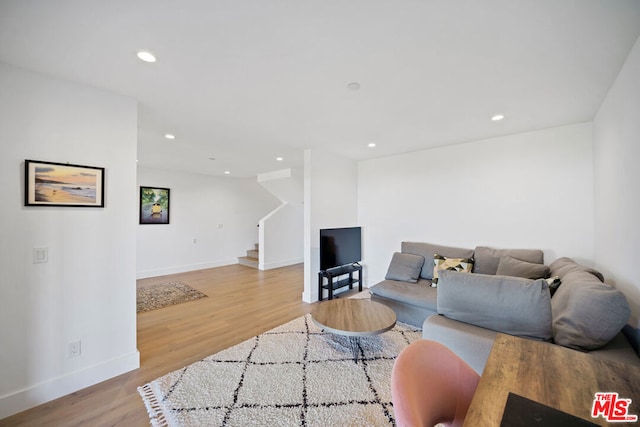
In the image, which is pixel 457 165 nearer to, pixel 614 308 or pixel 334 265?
pixel 334 265

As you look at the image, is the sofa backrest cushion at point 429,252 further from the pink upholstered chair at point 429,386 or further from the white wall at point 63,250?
the white wall at point 63,250

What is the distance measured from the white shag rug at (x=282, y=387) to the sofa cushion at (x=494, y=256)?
57.0 inches

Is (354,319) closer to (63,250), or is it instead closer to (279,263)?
(63,250)

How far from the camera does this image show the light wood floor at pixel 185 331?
1675 mm

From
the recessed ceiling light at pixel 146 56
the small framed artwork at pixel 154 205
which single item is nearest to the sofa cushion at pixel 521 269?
the recessed ceiling light at pixel 146 56

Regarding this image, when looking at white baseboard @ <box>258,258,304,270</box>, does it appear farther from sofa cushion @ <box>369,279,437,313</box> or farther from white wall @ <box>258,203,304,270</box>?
sofa cushion @ <box>369,279,437,313</box>

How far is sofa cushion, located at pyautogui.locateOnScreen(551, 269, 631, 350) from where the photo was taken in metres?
1.33

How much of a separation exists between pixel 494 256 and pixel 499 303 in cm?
185

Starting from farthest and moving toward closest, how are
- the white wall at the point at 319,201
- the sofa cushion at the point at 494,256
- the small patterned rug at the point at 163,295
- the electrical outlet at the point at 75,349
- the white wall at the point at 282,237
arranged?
the white wall at the point at 282,237 → the white wall at the point at 319,201 → the small patterned rug at the point at 163,295 → the sofa cushion at the point at 494,256 → the electrical outlet at the point at 75,349

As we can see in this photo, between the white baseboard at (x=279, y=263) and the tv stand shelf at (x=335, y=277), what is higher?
the tv stand shelf at (x=335, y=277)

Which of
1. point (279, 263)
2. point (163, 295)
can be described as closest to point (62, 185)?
point (163, 295)

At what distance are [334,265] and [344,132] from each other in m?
1.94

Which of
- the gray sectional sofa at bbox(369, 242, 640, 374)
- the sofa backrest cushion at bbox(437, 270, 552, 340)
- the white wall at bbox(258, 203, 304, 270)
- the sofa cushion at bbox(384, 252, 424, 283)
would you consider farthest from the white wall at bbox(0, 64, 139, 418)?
the white wall at bbox(258, 203, 304, 270)

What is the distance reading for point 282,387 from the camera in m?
1.89
